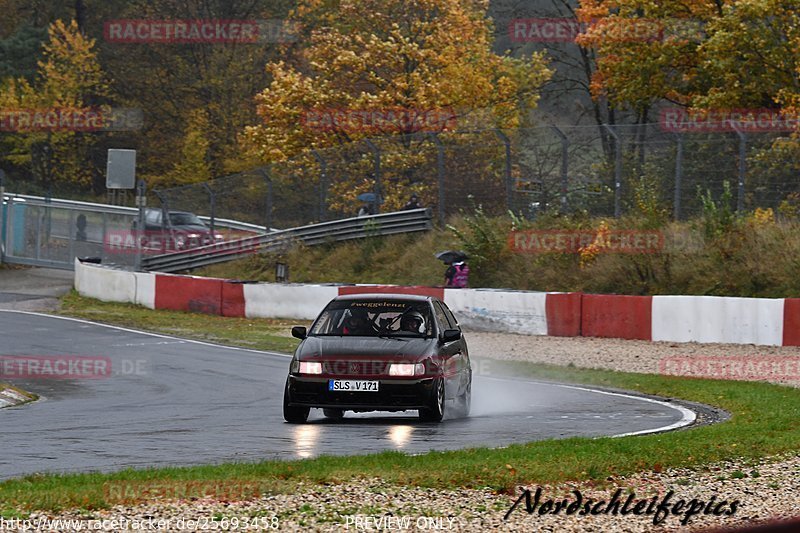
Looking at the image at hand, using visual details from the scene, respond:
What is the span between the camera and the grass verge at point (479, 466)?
834cm

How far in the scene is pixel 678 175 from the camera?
2977 cm

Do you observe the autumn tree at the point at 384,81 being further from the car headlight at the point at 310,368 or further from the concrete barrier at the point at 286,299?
the car headlight at the point at 310,368

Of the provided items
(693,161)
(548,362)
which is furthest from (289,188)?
(548,362)

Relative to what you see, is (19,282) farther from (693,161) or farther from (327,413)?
(327,413)

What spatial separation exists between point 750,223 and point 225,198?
1668 cm

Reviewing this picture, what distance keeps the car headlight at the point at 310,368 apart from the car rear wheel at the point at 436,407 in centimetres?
119

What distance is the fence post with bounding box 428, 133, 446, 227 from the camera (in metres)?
34.4

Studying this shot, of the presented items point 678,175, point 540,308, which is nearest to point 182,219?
point 678,175

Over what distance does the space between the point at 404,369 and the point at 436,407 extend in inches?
22.7

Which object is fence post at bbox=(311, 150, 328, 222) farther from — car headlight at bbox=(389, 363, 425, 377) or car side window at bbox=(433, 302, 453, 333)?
car headlight at bbox=(389, 363, 425, 377)

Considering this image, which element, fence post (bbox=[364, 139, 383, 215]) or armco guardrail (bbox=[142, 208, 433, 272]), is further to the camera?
armco guardrail (bbox=[142, 208, 433, 272])

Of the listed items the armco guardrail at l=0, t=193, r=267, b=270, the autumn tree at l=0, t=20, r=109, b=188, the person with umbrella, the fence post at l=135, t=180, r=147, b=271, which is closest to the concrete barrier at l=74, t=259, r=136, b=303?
the fence post at l=135, t=180, r=147, b=271

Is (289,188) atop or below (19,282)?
atop

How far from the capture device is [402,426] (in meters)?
13.4
